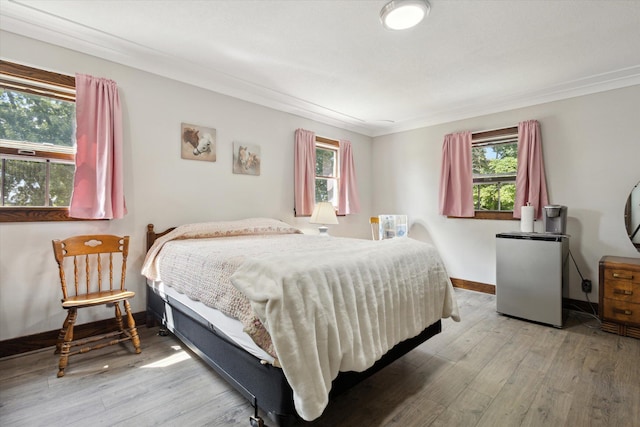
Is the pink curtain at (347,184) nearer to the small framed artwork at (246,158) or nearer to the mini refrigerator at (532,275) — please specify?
the small framed artwork at (246,158)

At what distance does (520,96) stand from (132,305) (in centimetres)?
484

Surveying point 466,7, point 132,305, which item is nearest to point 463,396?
point 466,7

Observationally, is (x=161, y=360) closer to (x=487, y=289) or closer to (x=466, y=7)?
(x=466, y=7)

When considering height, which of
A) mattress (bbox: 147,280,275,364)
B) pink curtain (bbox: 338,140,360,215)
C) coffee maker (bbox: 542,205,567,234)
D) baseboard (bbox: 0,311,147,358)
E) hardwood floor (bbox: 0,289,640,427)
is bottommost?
hardwood floor (bbox: 0,289,640,427)

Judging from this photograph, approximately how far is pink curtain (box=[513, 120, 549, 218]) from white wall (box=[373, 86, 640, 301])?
0.11 meters

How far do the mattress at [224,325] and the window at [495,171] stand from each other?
3.65m

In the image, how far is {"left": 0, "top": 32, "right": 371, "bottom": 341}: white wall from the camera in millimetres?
2246

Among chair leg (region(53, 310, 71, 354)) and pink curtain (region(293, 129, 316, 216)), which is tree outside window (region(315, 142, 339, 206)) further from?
chair leg (region(53, 310, 71, 354))

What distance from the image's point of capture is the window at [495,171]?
12.5ft

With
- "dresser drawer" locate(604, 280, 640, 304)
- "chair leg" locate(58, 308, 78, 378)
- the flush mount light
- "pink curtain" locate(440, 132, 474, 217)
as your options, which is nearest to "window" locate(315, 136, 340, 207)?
"pink curtain" locate(440, 132, 474, 217)

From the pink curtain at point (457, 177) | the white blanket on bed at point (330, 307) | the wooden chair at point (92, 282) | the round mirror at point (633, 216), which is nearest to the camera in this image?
the white blanket on bed at point (330, 307)

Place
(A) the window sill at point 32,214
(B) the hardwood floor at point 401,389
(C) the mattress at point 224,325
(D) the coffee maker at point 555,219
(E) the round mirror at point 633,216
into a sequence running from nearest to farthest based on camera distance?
(C) the mattress at point 224,325, (B) the hardwood floor at point 401,389, (A) the window sill at point 32,214, (E) the round mirror at point 633,216, (D) the coffee maker at point 555,219

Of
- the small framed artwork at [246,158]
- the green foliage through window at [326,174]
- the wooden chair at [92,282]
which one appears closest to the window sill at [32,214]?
the wooden chair at [92,282]

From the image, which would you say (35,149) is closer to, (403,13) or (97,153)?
(97,153)
